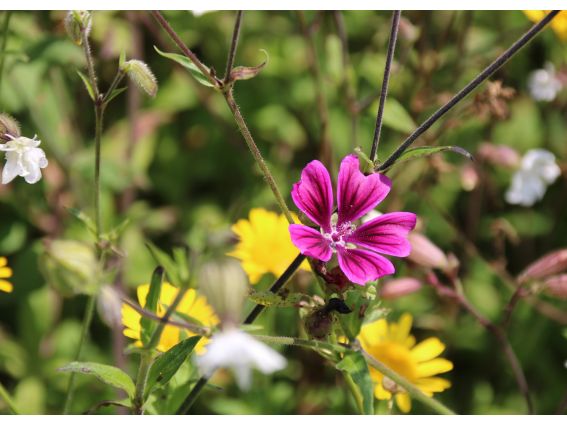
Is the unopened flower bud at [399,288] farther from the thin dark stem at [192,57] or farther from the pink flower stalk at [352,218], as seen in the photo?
the thin dark stem at [192,57]

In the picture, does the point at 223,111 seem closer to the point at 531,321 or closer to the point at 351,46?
the point at 351,46

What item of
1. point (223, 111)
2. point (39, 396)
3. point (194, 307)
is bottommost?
point (39, 396)

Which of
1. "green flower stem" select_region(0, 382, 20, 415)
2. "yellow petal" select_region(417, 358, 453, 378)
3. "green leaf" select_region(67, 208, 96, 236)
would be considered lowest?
"green flower stem" select_region(0, 382, 20, 415)

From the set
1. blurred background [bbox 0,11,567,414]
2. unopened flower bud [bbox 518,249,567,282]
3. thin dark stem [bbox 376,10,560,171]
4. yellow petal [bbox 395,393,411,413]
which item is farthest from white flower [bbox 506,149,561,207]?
thin dark stem [bbox 376,10,560,171]

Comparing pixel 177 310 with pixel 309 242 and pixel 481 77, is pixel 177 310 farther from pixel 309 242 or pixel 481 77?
pixel 481 77

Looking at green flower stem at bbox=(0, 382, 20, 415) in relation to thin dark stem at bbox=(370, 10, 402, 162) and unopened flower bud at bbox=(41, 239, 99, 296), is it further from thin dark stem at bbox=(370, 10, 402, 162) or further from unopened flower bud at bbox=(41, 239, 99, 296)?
thin dark stem at bbox=(370, 10, 402, 162)

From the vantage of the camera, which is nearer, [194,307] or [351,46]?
[194,307]
